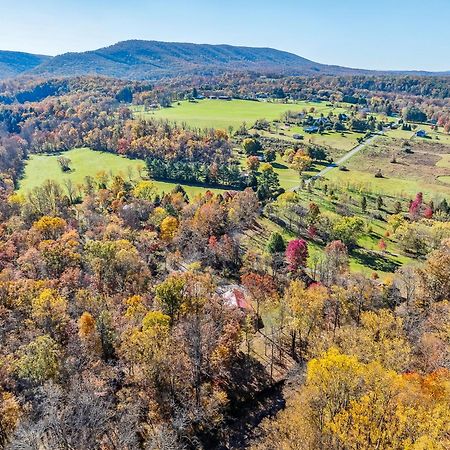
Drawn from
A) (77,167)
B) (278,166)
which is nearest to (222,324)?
(278,166)

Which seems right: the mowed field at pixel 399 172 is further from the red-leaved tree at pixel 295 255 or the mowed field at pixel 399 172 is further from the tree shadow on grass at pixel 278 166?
the red-leaved tree at pixel 295 255

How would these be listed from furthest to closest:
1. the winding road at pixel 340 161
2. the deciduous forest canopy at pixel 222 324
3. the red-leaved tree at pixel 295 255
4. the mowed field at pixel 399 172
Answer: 1. the winding road at pixel 340 161
2. the mowed field at pixel 399 172
3. the red-leaved tree at pixel 295 255
4. the deciduous forest canopy at pixel 222 324

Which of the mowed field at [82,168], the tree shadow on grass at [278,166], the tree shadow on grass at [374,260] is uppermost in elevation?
the tree shadow on grass at [278,166]

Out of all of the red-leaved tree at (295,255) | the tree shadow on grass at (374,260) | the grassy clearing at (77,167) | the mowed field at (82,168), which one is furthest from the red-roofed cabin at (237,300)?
the grassy clearing at (77,167)

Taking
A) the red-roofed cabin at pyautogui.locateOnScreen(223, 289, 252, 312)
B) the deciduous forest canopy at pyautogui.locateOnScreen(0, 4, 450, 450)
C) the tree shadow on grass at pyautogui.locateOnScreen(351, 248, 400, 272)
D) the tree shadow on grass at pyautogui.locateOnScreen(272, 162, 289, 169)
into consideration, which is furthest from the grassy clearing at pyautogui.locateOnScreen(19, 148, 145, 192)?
the red-roofed cabin at pyautogui.locateOnScreen(223, 289, 252, 312)

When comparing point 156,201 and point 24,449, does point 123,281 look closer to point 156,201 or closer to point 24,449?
point 24,449

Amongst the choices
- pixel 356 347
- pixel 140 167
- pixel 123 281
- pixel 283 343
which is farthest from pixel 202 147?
pixel 356 347

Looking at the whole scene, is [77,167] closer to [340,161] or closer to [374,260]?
[340,161]
